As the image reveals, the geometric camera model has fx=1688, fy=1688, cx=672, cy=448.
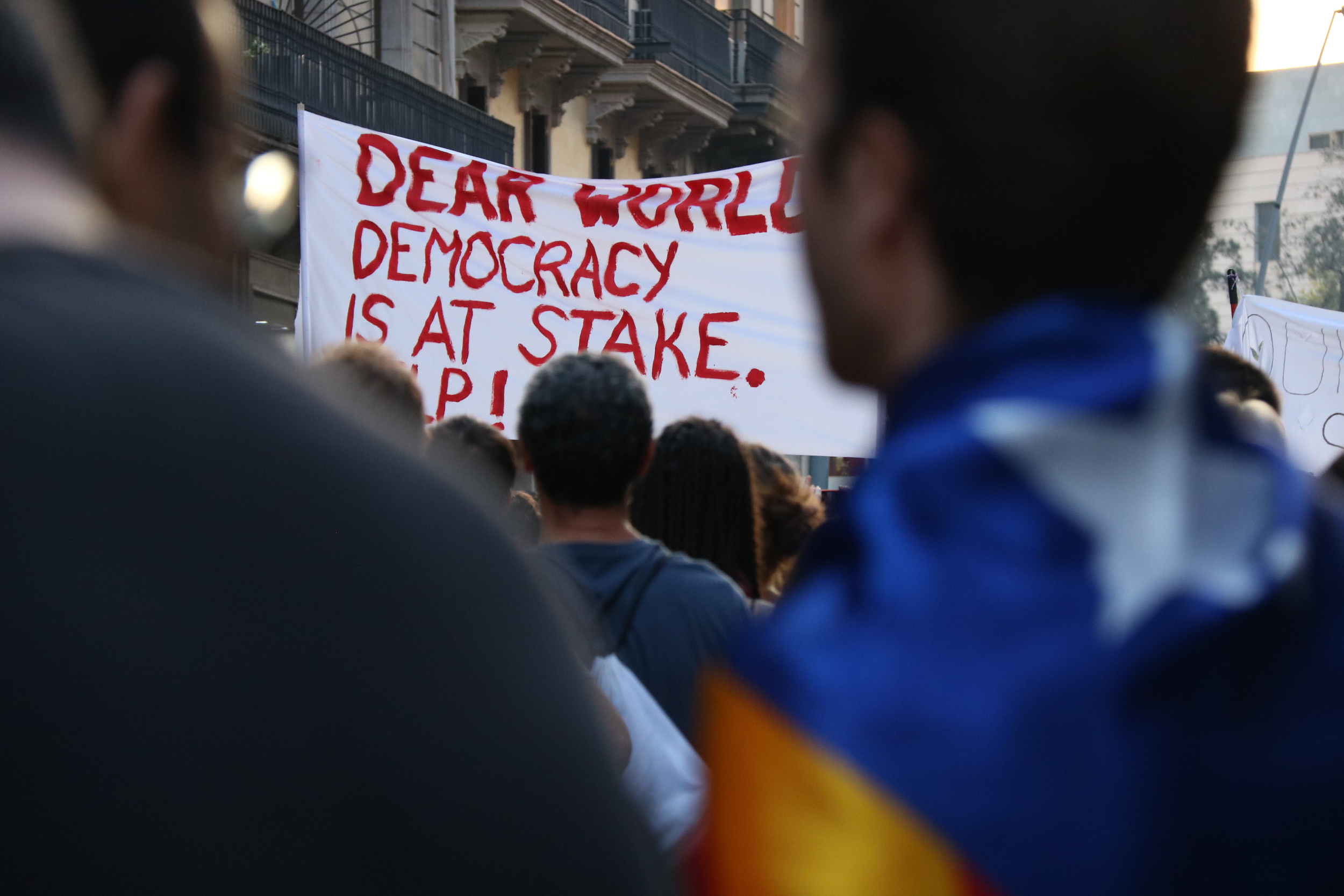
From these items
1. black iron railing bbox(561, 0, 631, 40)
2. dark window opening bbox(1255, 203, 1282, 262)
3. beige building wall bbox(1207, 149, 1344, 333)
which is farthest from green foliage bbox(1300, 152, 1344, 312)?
black iron railing bbox(561, 0, 631, 40)

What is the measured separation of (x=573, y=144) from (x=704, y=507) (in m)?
17.3

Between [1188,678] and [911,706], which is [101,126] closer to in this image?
[911,706]

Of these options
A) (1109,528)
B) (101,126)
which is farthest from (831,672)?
(101,126)

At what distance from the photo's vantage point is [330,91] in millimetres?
14000

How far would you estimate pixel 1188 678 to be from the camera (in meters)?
0.82

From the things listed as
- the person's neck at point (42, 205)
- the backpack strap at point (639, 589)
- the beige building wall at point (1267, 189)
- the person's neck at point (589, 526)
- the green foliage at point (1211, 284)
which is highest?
the beige building wall at point (1267, 189)

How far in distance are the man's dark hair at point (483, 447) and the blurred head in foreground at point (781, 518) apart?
713 mm

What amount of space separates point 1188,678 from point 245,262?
42.0 ft

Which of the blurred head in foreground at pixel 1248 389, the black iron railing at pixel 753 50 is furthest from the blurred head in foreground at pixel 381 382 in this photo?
the black iron railing at pixel 753 50

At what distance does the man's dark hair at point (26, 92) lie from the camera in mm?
842

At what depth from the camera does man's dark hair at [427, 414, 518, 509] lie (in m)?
4.65

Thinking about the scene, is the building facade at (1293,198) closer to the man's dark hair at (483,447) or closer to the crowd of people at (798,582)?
the man's dark hair at (483,447)

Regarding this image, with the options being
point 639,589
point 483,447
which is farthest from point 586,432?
point 483,447

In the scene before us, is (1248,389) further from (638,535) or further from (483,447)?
(483,447)
